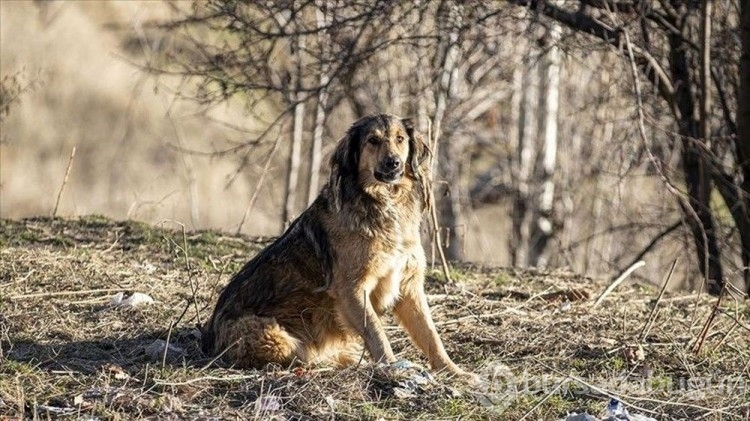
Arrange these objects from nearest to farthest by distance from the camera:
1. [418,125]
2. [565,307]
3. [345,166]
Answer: [345,166] → [565,307] → [418,125]

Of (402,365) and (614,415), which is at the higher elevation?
(402,365)

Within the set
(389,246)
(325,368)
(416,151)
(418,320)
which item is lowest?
(325,368)

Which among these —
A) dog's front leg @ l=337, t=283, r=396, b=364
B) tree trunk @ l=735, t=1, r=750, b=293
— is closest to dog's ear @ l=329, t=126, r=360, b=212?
dog's front leg @ l=337, t=283, r=396, b=364

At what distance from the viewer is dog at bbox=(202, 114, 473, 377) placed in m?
6.40

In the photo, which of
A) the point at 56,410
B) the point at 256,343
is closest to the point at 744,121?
the point at 256,343

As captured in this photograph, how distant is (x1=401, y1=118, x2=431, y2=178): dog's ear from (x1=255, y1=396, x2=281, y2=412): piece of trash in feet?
6.02

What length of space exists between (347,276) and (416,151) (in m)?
0.89

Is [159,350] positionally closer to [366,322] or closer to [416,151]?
[366,322]

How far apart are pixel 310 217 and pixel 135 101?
46.4ft

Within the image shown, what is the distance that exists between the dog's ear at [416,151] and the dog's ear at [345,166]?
0.33 metres

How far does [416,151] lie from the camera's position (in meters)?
6.80

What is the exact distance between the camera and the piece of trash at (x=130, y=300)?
25.1 ft

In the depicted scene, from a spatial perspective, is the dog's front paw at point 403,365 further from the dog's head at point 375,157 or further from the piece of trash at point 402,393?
the dog's head at point 375,157

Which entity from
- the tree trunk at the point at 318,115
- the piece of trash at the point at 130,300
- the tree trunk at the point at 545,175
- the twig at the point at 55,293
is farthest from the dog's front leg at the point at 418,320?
the tree trunk at the point at 545,175
